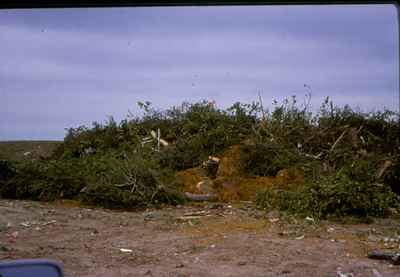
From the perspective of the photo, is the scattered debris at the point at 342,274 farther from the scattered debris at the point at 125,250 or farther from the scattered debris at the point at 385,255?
the scattered debris at the point at 125,250

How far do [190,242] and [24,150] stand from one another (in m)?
1.78

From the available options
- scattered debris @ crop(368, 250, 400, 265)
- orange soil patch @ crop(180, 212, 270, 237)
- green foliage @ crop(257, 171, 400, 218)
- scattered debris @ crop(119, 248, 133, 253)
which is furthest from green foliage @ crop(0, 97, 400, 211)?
scattered debris @ crop(119, 248, 133, 253)

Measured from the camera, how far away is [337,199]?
5.89m

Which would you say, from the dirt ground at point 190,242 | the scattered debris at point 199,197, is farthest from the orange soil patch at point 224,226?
the scattered debris at point 199,197

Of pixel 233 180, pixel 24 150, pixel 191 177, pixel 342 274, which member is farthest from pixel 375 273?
pixel 191 177

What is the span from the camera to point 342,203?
594 cm

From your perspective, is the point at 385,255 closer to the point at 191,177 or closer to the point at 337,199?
the point at 337,199

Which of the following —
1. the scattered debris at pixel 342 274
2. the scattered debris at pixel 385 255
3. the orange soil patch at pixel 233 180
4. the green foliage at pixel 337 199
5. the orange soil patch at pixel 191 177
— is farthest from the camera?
the orange soil patch at pixel 191 177

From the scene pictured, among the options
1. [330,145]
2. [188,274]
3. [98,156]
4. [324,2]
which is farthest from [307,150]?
[324,2]

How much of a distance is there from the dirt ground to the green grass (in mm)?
509

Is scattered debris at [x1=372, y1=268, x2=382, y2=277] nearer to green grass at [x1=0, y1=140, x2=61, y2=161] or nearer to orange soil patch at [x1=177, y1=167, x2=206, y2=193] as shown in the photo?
green grass at [x1=0, y1=140, x2=61, y2=161]

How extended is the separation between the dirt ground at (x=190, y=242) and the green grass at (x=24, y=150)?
1.67 ft

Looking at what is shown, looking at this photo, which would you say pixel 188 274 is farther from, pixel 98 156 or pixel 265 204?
pixel 98 156

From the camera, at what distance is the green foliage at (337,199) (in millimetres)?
5891
